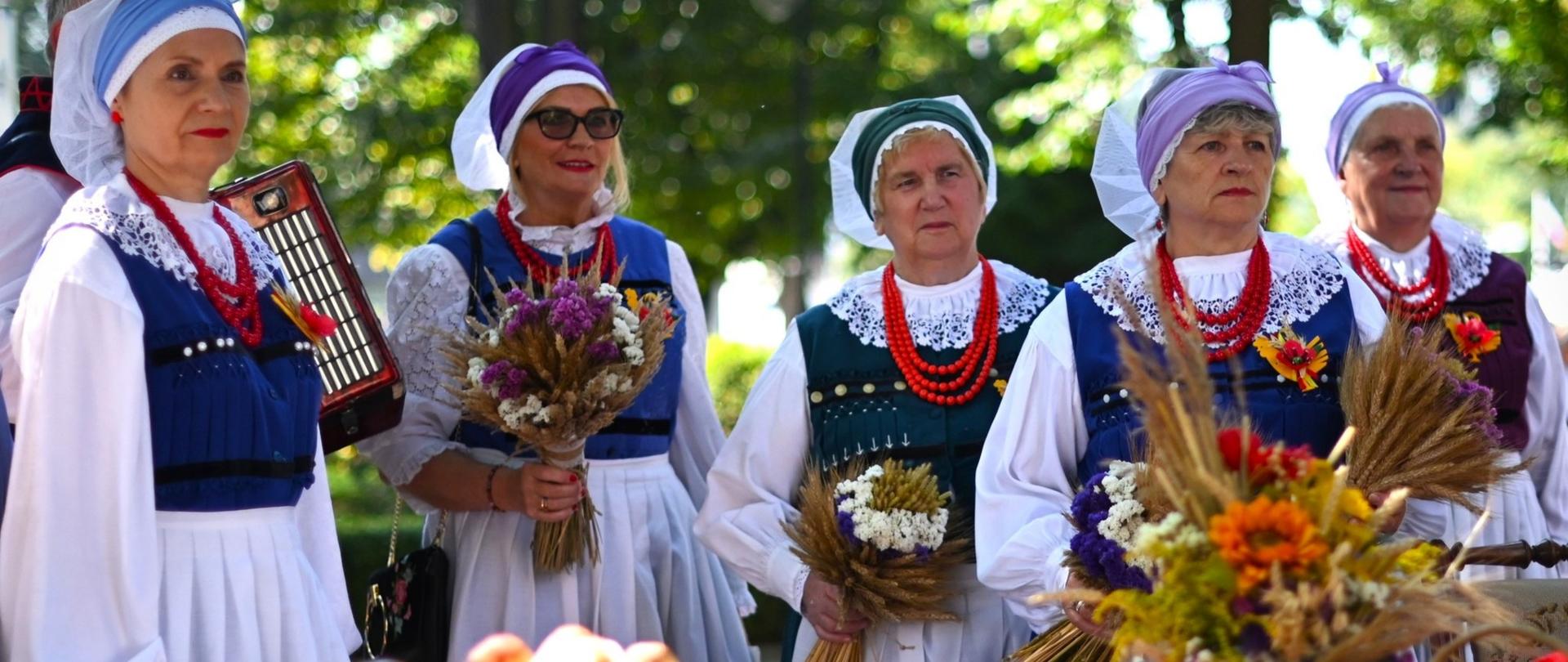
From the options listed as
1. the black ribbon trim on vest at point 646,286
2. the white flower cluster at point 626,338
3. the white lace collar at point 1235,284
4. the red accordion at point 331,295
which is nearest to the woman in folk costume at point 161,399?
the red accordion at point 331,295

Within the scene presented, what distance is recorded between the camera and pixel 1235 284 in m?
4.14

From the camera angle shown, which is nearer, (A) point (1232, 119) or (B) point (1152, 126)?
(A) point (1232, 119)

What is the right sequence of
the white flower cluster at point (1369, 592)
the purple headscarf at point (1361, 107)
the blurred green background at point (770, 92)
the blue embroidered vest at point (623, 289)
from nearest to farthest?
the white flower cluster at point (1369, 592) < the blue embroidered vest at point (623, 289) < the purple headscarf at point (1361, 107) < the blurred green background at point (770, 92)

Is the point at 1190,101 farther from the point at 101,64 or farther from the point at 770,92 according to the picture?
the point at 770,92

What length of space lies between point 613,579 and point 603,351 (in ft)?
2.50

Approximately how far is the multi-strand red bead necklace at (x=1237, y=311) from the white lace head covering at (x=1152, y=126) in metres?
0.19

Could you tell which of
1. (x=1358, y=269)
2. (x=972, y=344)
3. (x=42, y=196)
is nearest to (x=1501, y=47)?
(x=1358, y=269)

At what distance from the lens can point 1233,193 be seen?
4.09m

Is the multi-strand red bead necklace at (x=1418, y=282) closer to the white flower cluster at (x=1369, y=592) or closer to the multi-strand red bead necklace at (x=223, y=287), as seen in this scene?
the white flower cluster at (x=1369, y=592)

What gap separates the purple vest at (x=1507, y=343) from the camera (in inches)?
199

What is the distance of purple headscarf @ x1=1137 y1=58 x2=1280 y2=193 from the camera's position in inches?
161

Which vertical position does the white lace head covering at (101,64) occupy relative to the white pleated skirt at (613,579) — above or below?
above

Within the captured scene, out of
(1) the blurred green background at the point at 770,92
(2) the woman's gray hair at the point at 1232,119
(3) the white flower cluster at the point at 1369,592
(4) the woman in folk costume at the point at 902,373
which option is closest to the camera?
(3) the white flower cluster at the point at 1369,592

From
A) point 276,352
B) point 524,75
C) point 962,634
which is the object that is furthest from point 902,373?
point 276,352
